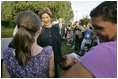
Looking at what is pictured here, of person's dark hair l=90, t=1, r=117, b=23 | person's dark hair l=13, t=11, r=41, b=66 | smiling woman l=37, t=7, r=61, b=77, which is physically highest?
person's dark hair l=90, t=1, r=117, b=23

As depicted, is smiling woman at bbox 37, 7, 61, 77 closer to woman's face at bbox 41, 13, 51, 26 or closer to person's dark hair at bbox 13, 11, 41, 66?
woman's face at bbox 41, 13, 51, 26

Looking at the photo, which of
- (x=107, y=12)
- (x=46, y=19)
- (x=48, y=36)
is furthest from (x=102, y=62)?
(x=46, y=19)

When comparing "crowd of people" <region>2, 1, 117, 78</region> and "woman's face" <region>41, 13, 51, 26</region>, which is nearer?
"crowd of people" <region>2, 1, 117, 78</region>

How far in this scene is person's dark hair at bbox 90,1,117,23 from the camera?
1.00m

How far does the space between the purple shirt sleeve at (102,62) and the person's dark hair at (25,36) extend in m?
0.72

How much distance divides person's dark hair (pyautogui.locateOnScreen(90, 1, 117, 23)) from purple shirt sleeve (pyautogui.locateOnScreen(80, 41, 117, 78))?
19 cm

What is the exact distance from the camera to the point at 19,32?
1.47 m

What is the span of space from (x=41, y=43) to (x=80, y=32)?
5.44 metres

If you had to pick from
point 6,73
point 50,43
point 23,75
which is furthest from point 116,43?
point 50,43

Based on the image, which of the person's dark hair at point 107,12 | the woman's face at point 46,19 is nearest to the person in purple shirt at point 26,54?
the person's dark hair at point 107,12

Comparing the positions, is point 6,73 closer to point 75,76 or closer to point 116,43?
point 75,76

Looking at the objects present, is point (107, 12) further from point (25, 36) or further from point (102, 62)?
point (25, 36)

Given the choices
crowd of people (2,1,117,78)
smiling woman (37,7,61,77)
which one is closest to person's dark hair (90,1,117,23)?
crowd of people (2,1,117,78)

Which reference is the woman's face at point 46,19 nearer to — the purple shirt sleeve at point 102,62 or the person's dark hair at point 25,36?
the person's dark hair at point 25,36
